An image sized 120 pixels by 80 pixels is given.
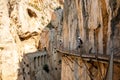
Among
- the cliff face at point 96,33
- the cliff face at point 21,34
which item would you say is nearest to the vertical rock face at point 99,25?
the cliff face at point 96,33

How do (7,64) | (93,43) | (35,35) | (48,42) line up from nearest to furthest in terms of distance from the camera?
(93,43)
(7,64)
(35,35)
(48,42)

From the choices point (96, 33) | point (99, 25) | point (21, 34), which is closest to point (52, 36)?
point (21, 34)

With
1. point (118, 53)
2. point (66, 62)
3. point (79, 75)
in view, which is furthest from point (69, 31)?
point (118, 53)

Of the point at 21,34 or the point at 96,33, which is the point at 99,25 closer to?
the point at 96,33

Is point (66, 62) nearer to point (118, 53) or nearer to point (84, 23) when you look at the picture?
point (84, 23)

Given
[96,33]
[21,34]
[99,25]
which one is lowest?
[96,33]

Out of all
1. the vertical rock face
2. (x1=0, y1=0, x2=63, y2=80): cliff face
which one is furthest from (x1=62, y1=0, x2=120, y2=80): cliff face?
(x1=0, y1=0, x2=63, y2=80): cliff face

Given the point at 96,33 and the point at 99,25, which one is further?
the point at 96,33

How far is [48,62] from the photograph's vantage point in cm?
3847

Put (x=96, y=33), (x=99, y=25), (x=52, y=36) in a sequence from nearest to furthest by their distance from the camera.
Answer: (x=99, y=25) → (x=96, y=33) → (x=52, y=36)

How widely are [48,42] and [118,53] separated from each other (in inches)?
1075

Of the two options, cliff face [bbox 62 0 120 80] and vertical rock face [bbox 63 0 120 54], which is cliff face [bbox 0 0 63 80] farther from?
vertical rock face [bbox 63 0 120 54]

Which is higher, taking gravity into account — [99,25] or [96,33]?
[99,25]

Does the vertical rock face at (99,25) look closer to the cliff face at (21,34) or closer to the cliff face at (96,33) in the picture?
the cliff face at (96,33)
